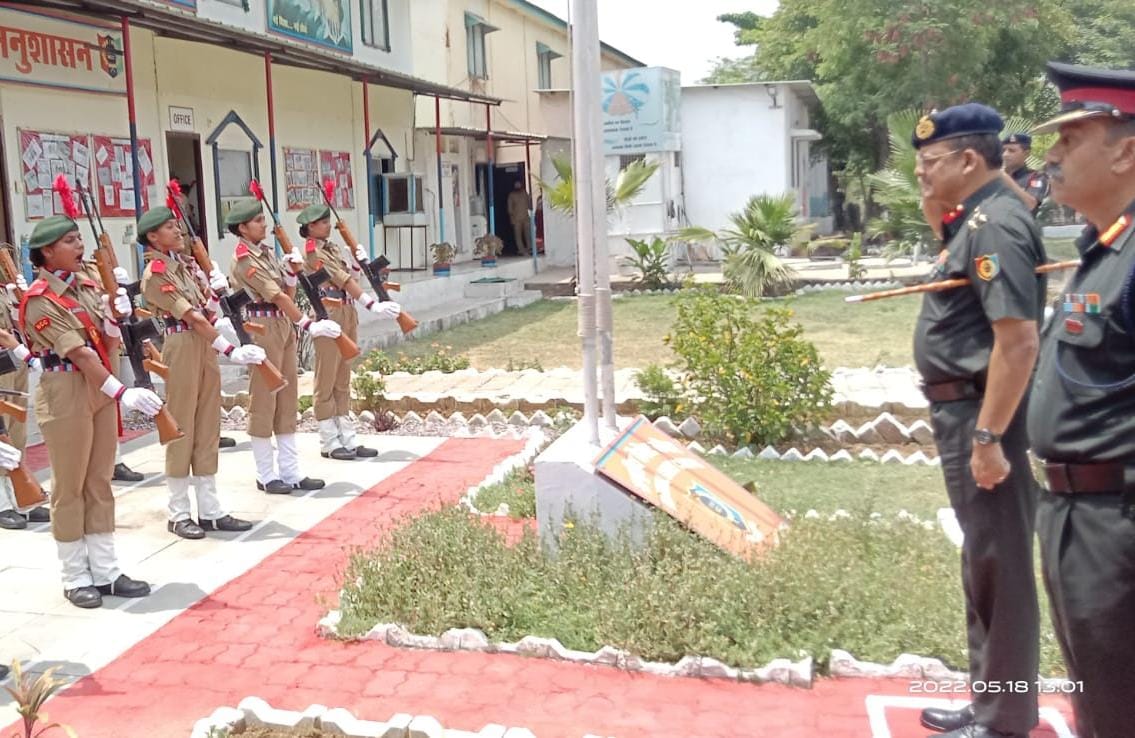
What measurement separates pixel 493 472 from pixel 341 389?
5.07 ft

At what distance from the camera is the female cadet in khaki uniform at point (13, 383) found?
652cm

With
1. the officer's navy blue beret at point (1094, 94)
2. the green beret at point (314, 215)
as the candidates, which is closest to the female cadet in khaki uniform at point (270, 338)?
the green beret at point (314, 215)

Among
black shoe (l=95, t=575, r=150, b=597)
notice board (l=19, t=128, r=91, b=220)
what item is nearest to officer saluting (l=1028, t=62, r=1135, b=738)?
black shoe (l=95, t=575, r=150, b=597)

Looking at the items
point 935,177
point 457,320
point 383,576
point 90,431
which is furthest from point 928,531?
point 457,320

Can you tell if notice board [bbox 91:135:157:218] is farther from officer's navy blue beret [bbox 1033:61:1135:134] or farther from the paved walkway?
officer's navy blue beret [bbox 1033:61:1135:134]

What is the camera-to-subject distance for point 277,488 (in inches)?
284

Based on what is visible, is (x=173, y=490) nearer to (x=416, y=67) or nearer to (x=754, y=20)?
(x=416, y=67)

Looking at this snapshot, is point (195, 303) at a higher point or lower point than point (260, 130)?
lower

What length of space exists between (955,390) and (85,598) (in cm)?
423

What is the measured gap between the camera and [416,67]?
2114cm

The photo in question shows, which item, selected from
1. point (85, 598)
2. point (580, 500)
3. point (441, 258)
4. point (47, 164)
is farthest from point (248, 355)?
point (441, 258)

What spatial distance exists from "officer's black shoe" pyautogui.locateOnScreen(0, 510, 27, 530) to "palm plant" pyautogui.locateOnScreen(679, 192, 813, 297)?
11768mm

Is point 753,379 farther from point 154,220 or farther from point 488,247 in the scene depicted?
point 488,247

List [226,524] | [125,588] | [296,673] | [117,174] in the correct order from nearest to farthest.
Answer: [296,673] → [125,588] → [226,524] → [117,174]
